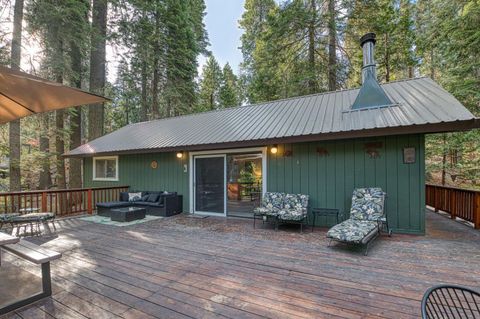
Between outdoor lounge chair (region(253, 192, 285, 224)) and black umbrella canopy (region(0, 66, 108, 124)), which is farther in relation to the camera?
outdoor lounge chair (region(253, 192, 285, 224))

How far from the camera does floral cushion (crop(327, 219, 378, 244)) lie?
3805 millimetres

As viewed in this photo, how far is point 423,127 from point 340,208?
2292 mm

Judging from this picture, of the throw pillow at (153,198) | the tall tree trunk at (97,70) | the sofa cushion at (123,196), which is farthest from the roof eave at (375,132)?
the tall tree trunk at (97,70)

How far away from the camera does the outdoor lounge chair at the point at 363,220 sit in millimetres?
3873

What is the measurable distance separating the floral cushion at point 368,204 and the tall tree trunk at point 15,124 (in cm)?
975

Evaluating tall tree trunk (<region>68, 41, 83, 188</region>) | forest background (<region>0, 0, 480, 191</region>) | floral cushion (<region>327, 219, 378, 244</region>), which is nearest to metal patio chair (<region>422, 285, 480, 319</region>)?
floral cushion (<region>327, 219, 378, 244</region>)

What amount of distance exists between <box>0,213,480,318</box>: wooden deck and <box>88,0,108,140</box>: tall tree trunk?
24.5ft

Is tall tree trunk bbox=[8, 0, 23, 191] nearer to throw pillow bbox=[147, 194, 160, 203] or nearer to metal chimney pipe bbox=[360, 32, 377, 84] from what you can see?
throw pillow bbox=[147, 194, 160, 203]

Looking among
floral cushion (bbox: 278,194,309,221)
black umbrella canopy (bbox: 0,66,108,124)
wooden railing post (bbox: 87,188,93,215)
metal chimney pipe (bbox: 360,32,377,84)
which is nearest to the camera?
black umbrella canopy (bbox: 0,66,108,124)

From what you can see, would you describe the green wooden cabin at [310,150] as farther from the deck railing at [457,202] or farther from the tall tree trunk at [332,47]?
the tall tree trunk at [332,47]

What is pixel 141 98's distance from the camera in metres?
14.1

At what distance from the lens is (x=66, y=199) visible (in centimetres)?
715

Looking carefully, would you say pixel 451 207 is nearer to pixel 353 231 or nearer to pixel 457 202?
pixel 457 202

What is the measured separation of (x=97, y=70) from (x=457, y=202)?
1372cm
